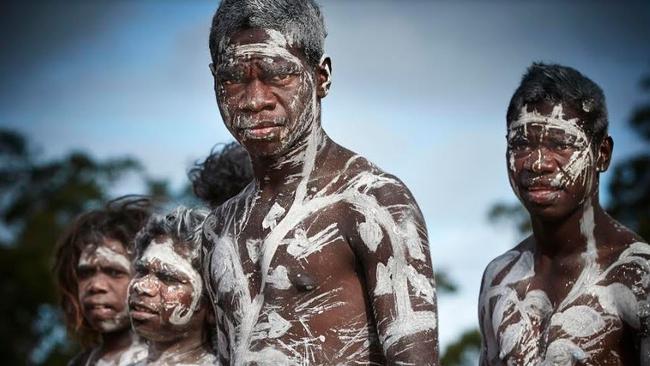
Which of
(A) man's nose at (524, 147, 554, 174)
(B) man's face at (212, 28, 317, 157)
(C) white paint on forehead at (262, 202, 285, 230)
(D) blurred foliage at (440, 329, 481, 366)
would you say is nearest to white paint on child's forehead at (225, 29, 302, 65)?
(B) man's face at (212, 28, 317, 157)

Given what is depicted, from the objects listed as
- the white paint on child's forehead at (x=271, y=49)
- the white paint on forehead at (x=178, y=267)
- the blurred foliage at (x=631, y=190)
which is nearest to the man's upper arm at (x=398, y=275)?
the white paint on child's forehead at (x=271, y=49)

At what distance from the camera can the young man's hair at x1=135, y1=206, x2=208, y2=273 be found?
17.8 feet

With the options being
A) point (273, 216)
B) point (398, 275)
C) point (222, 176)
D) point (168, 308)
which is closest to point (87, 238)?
point (222, 176)

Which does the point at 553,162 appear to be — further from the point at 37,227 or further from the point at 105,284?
the point at 37,227

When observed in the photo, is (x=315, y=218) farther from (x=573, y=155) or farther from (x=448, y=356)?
(x=448, y=356)

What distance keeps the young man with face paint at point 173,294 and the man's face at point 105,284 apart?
38.7 inches

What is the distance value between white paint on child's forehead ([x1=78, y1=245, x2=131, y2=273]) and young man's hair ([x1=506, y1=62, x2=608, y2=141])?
243cm

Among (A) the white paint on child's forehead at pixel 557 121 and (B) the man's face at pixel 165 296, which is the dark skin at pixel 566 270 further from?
(B) the man's face at pixel 165 296

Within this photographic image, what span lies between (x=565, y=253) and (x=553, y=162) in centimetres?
39

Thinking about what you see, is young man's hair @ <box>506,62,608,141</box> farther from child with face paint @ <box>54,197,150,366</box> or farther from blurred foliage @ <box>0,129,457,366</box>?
blurred foliage @ <box>0,129,457,366</box>

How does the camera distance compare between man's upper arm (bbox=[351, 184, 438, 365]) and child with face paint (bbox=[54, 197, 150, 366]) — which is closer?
man's upper arm (bbox=[351, 184, 438, 365])

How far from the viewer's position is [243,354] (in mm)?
4188

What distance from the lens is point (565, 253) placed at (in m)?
5.04

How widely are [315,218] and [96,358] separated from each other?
290 cm
